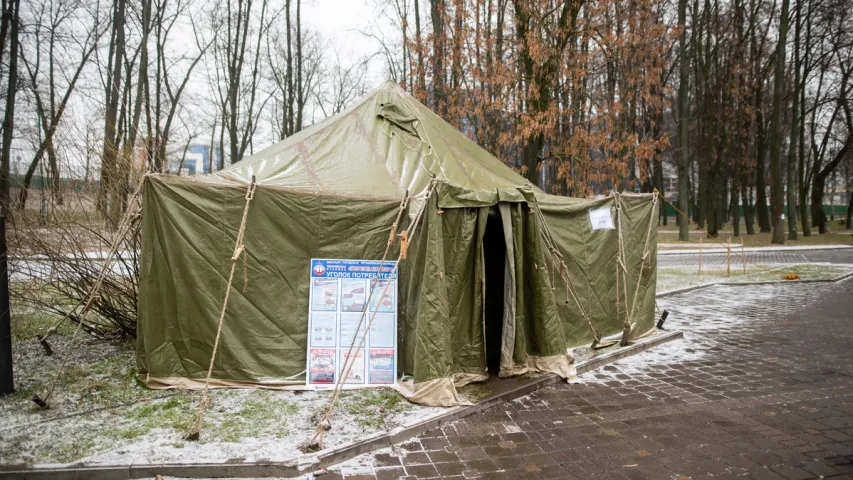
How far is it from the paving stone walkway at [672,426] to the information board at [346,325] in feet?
4.00

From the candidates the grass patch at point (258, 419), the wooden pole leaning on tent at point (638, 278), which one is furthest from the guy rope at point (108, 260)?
the wooden pole leaning on tent at point (638, 278)

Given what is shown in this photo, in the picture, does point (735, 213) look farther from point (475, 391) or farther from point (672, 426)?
point (475, 391)

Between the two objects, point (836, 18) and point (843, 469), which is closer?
point (843, 469)

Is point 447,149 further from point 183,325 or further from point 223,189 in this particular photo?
point 183,325

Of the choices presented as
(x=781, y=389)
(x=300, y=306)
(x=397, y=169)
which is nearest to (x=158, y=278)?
(x=300, y=306)

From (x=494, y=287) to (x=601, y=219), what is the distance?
2219 millimetres

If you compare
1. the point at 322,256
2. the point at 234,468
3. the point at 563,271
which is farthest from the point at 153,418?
the point at 563,271

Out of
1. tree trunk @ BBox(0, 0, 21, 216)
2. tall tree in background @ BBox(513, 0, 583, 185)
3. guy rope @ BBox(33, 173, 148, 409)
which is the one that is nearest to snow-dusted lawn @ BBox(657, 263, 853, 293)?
tall tree in background @ BBox(513, 0, 583, 185)

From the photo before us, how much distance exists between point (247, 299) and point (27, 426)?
215 cm

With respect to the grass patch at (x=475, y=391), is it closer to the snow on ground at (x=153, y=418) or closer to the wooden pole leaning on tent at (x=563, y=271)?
the snow on ground at (x=153, y=418)

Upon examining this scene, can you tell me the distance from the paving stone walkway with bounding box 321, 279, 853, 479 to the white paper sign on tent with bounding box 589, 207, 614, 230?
1.99 meters

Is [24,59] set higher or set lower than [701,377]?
Answer: higher

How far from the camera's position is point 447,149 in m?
7.64

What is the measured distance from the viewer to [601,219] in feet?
26.7
